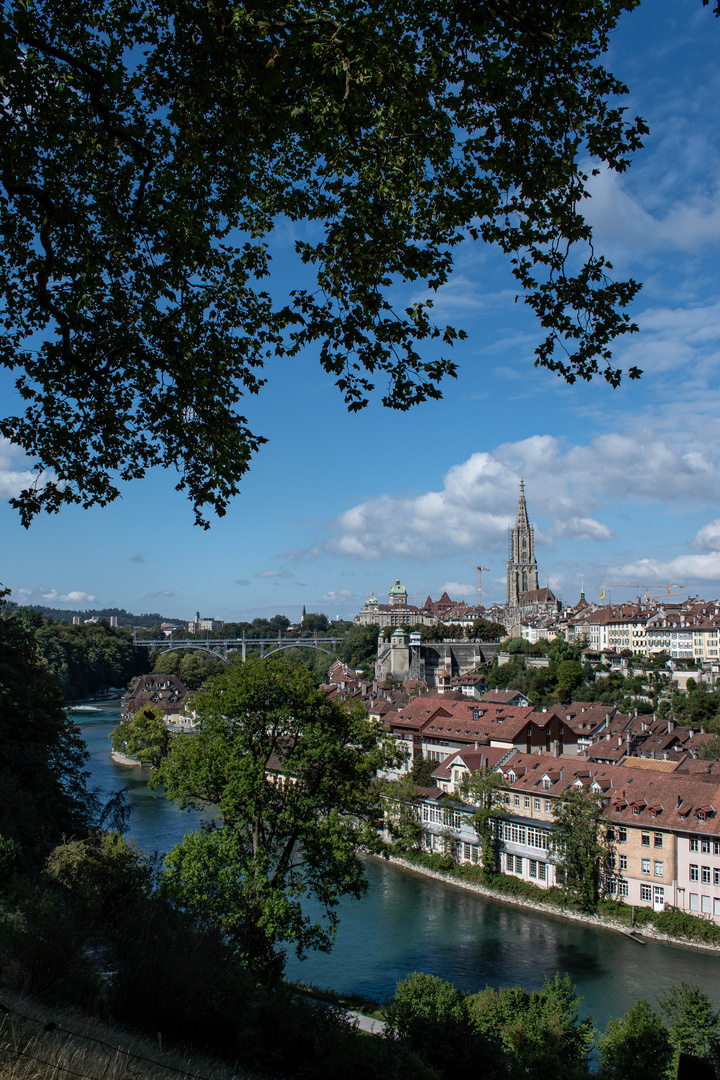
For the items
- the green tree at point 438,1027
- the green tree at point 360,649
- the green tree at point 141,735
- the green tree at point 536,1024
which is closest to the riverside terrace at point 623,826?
the green tree at point 536,1024

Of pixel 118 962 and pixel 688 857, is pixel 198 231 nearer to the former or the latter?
pixel 118 962

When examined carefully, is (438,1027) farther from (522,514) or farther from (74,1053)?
(522,514)

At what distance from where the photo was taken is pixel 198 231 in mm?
3285

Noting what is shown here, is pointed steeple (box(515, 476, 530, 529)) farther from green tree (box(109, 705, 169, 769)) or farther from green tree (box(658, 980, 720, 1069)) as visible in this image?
green tree (box(658, 980, 720, 1069))

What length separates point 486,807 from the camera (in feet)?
70.5

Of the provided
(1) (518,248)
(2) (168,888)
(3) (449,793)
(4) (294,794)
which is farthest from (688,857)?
(1) (518,248)

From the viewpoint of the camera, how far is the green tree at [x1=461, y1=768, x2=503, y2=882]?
20609 mm

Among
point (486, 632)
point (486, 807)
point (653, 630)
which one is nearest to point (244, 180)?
point (486, 807)

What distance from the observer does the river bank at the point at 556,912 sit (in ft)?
53.8

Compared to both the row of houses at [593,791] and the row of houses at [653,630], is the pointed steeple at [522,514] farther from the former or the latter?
the row of houses at [593,791]

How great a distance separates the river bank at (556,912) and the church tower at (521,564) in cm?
6777

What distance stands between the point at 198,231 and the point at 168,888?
7847 mm

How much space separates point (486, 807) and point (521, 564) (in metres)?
69.8

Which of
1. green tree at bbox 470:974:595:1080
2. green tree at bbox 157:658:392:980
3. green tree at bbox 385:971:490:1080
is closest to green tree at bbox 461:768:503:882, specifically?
green tree at bbox 470:974:595:1080
